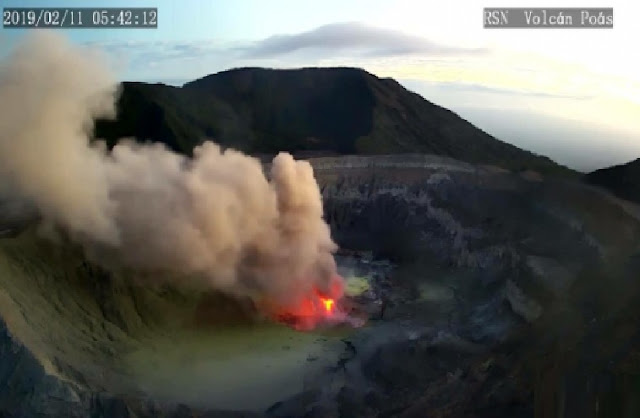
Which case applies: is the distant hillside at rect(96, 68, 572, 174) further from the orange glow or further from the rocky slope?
the orange glow

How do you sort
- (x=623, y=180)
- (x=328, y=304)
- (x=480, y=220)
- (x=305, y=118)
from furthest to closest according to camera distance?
(x=305, y=118), (x=480, y=220), (x=623, y=180), (x=328, y=304)

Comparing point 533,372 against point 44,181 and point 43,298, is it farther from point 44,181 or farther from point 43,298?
point 44,181

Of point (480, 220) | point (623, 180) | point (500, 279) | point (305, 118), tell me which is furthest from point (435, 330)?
point (305, 118)

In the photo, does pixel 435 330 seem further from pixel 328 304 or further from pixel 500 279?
pixel 328 304

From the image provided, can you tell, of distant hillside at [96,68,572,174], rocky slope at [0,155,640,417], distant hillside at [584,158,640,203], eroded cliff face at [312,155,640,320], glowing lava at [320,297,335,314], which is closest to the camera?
rocky slope at [0,155,640,417]

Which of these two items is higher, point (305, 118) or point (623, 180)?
point (305, 118)

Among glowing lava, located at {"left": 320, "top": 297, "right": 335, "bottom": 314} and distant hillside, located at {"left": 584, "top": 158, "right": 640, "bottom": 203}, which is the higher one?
distant hillside, located at {"left": 584, "top": 158, "right": 640, "bottom": 203}

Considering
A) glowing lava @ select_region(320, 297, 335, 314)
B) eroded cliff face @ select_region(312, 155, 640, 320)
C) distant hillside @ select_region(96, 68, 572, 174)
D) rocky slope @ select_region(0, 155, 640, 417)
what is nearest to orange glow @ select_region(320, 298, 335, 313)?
glowing lava @ select_region(320, 297, 335, 314)

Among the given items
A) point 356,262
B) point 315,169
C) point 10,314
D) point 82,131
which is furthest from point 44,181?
point 315,169
